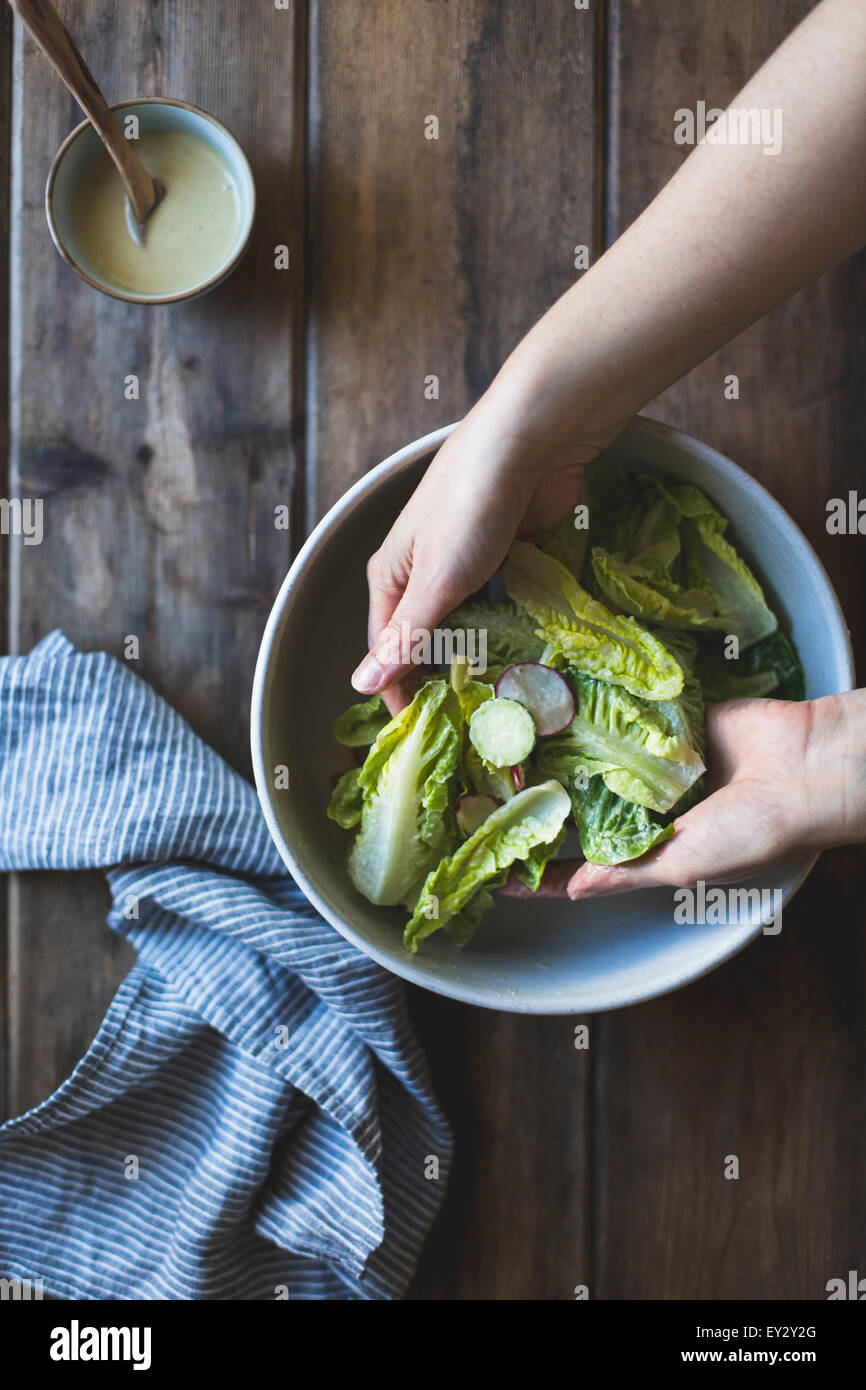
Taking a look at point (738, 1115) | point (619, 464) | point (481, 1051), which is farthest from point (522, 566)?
point (738, 1115)

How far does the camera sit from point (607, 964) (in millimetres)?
1180

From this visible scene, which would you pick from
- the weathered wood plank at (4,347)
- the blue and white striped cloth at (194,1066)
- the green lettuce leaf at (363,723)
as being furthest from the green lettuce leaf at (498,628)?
the weathered wood plank at (4,347)

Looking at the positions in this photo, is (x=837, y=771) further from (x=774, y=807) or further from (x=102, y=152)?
(x=102, y=152)

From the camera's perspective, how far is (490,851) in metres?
1.16

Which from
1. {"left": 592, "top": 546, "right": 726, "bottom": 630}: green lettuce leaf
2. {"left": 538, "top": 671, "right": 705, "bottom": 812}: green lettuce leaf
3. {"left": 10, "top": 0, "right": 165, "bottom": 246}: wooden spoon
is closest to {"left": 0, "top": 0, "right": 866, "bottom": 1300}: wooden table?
{"left": 10, "top": 0, "right": 165, "bottom": 246}: wooden spoon

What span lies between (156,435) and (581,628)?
0.61 m

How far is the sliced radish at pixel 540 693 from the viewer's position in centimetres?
114

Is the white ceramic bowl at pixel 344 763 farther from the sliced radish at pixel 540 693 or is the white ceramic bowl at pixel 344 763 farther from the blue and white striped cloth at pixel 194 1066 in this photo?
the sliced radish at pixel 540 693

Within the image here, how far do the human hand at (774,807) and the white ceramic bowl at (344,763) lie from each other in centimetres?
5

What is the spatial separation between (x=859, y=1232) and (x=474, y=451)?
44.2 inches

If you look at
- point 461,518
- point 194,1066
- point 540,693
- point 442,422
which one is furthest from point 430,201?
point 194,1066

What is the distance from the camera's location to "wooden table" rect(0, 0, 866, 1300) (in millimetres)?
1319
